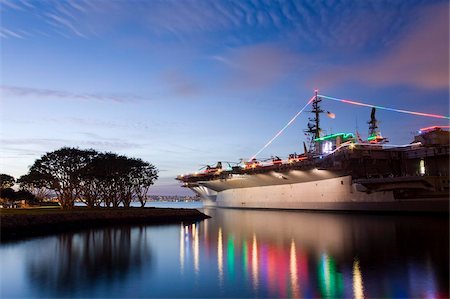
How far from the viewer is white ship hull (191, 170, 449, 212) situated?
171 ft

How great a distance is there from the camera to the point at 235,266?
2092 cm

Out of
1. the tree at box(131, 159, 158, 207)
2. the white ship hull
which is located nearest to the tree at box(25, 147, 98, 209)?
the tree at box(131, 159, 158, 207)

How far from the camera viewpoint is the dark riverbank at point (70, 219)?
1411 inches

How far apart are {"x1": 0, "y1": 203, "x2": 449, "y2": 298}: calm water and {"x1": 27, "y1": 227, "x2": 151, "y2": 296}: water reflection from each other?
0.05 meters

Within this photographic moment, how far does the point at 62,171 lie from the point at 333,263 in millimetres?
48148

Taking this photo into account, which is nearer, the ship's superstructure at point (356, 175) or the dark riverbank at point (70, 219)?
the dark riverbank at point (70, 219)

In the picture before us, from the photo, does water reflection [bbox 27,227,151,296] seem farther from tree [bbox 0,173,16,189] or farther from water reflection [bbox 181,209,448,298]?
tree [bbox 0,173,16,189]

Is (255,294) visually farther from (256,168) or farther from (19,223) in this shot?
(256,168)

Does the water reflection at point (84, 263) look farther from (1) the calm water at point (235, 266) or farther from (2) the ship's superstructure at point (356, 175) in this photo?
(2) the ship's superstructure at point (356, 175)

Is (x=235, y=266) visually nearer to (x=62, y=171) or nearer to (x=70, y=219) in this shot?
(x=70, y=219)

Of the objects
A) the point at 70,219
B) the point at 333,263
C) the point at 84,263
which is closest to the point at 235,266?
the point at 333,263

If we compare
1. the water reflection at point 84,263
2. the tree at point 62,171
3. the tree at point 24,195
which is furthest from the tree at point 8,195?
the water reflection at point 84,263

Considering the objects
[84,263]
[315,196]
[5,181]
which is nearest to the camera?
[84,263]

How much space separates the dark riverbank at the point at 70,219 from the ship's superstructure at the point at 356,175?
20.1m
